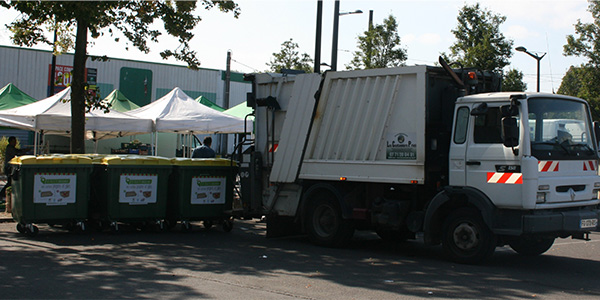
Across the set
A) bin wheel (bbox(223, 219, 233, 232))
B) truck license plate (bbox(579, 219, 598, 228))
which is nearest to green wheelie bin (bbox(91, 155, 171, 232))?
bin wheel (bbox(223, 219, 233, 232))

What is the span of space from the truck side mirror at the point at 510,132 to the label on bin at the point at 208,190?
6104 millimetres

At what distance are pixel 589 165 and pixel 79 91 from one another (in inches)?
421

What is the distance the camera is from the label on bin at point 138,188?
11.7 meters

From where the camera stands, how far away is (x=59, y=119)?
17.2 metres

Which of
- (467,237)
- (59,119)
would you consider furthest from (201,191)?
(59,119)

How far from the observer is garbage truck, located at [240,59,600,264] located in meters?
8.50

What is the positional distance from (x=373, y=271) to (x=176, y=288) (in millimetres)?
2776

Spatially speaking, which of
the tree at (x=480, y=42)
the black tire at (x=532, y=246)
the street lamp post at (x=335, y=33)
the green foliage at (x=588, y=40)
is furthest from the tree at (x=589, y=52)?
the black tire at (x=532, y=246)

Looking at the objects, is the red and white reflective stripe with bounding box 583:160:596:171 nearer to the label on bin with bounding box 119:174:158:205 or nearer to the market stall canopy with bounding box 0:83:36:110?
the label on bin with bounding box 119:174:158:205

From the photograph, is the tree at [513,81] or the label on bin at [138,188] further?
the tree at [513,81]

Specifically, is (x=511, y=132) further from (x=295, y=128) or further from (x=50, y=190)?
(x=50, y=190)

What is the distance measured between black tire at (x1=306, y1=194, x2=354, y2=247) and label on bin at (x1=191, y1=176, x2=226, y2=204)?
240 cm

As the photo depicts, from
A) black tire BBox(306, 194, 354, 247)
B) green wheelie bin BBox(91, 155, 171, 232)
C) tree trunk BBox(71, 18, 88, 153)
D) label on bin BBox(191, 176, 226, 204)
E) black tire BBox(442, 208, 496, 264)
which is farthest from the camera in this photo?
tree trunk BBox(71, 18, 88, 153)

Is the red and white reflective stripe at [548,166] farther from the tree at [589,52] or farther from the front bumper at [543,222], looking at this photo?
the tree at [589,52]
